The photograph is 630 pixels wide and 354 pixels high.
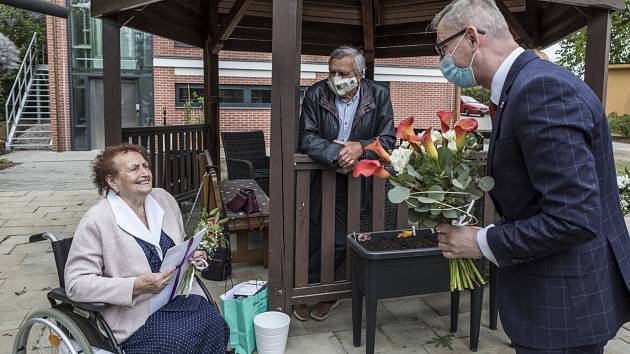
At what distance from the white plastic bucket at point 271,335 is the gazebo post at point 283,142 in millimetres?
257

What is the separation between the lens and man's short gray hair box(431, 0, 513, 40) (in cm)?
150

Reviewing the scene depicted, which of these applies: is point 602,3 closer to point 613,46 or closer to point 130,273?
point 130,273

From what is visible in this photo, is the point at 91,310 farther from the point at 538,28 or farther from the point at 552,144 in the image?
the point at 538,28

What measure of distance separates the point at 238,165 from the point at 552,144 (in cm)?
522

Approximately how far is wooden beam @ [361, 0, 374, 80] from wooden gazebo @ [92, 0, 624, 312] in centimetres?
1

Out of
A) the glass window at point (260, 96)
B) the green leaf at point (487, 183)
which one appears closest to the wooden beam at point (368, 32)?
the green leaf at point (487, 183)

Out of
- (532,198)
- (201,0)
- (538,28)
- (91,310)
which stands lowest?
(91,310)

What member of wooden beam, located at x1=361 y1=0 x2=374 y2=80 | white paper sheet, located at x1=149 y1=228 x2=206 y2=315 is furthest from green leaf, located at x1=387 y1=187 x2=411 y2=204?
wooden beam, located at x1=361 y1=0 x2=374 y2=80

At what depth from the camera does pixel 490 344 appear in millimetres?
3133

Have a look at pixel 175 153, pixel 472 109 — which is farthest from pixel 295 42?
pixel 472 109

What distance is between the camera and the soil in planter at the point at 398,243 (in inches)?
115

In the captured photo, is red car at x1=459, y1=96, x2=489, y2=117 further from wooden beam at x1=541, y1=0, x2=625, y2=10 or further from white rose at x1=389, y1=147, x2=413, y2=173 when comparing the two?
white rose at x1=389, y1=147, x2=413, y2=173

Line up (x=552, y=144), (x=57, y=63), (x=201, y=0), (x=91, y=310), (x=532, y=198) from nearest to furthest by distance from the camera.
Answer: (x=552, y=144) < (x=532, y=198) < (x=91, y=310) < (x=201, y=0) < (x=57, y=63)

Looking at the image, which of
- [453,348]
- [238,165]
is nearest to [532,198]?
[453,348]
